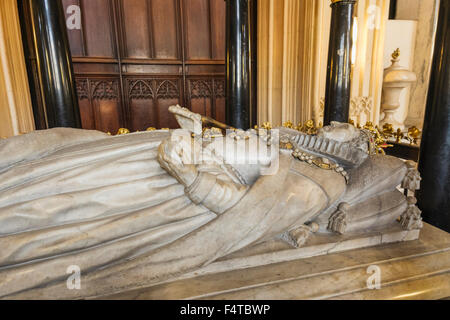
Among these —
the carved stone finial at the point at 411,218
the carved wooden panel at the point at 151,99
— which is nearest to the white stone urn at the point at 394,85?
the carved wooden panel at the point at 151,99

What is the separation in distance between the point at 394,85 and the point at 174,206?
20.5ft

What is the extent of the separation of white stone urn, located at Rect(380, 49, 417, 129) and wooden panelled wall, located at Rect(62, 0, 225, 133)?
3672 mm

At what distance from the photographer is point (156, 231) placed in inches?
52.4

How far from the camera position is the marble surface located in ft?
4.09

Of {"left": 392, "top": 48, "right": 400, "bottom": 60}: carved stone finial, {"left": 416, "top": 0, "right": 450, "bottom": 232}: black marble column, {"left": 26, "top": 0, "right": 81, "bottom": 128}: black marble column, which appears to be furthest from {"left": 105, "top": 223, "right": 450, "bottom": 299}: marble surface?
{"left": 392, "top": 48, "right": 400, "bottom": 60}: carved stone finial

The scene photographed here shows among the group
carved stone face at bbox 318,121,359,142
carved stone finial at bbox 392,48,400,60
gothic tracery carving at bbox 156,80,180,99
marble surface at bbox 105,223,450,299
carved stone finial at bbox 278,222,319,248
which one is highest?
carved stone finial at bbox 392,48,400,60

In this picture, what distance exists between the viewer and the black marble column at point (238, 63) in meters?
3.68

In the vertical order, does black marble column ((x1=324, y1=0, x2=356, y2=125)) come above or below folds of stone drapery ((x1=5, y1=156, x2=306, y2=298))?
above

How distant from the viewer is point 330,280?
1.33 m

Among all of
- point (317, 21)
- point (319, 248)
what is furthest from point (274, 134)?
point (317, 21)

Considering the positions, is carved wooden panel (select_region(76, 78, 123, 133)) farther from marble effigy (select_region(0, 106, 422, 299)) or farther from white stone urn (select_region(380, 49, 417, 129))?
white stone urn (select_region(380, 49, 417, 129))

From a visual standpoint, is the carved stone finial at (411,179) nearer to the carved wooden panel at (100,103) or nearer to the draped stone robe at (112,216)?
the draped stone robe at (112,216)

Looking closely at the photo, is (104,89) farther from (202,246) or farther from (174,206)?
(202,246)

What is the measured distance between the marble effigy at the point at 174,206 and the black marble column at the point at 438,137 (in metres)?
0.56
